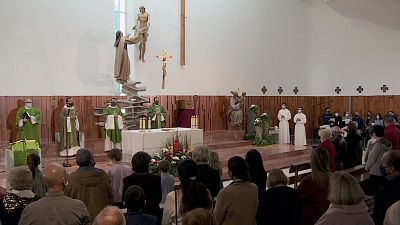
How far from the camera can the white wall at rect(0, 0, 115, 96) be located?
41.2 ft

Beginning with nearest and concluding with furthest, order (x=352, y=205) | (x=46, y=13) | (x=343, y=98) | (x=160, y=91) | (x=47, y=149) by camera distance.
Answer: (x=352, y=205) < (x=47, y=149) < (x=46, y=13) < (x=160, y=91) < (x=343, y=98)

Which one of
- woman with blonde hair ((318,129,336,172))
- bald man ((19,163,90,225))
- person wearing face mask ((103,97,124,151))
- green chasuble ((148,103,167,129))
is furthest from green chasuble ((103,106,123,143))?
bald man ((19,163,90,225))

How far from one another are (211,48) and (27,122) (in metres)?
8.15

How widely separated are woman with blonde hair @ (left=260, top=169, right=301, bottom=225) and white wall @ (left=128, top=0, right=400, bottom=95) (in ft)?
39.1

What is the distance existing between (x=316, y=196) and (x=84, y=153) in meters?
2.22

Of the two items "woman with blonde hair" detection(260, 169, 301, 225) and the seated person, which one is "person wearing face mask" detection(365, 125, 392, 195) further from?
the seated person

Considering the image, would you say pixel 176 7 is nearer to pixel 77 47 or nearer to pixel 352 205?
pixel 77 47

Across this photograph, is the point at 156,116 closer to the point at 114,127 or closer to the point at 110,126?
the point at 114,127

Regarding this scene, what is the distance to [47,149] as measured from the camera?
12.2 metres

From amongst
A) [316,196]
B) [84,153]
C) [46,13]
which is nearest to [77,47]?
[46,13]

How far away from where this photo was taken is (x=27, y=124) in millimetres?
11586

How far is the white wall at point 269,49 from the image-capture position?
16391 mm

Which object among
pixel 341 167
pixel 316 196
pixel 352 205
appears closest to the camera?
pixel 352 205

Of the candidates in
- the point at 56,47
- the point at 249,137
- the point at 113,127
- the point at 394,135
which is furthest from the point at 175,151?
the point at 249,137
